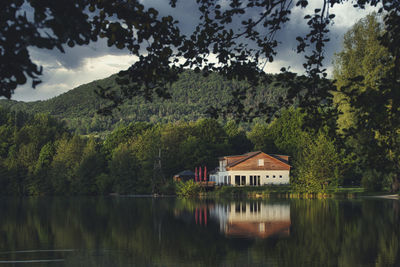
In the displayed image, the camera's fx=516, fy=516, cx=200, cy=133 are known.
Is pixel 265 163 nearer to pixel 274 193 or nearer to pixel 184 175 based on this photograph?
pixel 184 175

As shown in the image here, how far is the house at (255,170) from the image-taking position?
77250 millimetres

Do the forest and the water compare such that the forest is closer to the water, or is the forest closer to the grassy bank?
the grassy bank

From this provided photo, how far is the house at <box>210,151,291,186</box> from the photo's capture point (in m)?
77.2

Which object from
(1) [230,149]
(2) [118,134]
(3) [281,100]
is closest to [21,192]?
(2) [118,134]

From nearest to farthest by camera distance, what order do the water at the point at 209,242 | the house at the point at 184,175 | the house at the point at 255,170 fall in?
the water at the point at 209,242 → the house at the point at 184,175 → the house at the point at 255,170

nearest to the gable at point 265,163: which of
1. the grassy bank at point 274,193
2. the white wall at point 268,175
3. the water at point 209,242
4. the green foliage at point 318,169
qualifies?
the white wall at point 268,175

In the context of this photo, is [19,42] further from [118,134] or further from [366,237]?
[118,134]

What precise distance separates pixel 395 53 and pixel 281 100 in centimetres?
187

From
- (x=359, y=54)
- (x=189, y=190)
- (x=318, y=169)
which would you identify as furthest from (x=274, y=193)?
(x=359, y=54)

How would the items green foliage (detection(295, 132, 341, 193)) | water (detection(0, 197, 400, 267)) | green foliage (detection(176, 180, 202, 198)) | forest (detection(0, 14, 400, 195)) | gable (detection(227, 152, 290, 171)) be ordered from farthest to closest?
gable (detection(227, 152, 290, 171)), green foliage (detection(176, 180, 202, 198)), forest (detection(0, 14, 400, 195)), green foliage (detection(295, 132, 341, 193)), water (detection(0, 197, 400, 267))

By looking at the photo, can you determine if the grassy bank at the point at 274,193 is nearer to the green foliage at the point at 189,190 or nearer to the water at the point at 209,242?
the green foliage at the point at 189,190

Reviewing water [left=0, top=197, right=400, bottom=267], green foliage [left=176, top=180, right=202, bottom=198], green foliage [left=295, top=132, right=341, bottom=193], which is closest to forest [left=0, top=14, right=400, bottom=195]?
green foliage [left=295, top=132, right=341, bottom=193]

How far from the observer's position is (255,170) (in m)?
77.7

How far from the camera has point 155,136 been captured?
87.6 m
